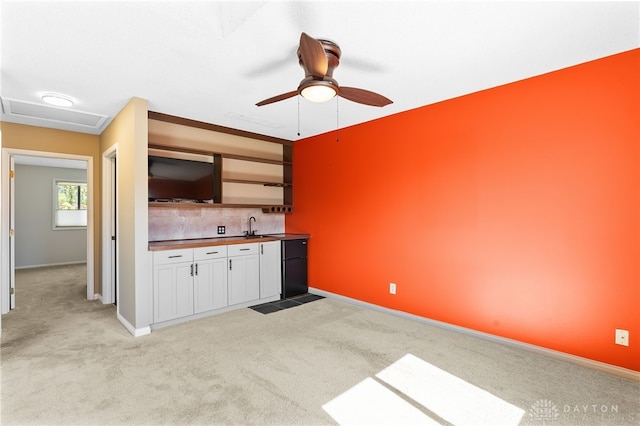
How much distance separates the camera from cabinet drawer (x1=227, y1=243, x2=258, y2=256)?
163 inches

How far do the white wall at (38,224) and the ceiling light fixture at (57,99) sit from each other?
5.33 m

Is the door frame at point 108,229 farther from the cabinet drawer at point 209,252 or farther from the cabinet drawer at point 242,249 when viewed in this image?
the cabinet drawer at point 242,249

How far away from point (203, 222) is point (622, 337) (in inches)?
182

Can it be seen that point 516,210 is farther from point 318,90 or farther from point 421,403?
point 318,90

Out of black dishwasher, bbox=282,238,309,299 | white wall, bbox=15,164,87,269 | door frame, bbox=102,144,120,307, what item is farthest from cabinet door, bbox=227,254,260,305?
white wall, bbox=15,164,87,269

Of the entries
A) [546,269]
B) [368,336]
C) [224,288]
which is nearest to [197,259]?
[224,288]

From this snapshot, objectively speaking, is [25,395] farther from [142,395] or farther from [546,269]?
[546,269]

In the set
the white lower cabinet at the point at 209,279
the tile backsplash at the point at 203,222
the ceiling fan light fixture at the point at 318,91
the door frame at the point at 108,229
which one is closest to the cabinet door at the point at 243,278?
the white lower cabinet at the point at 209,279

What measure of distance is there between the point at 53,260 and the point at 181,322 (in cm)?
607

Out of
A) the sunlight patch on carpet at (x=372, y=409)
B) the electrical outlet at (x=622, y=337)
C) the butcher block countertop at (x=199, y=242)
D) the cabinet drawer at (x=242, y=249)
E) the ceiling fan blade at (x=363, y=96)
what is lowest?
Result: the sunlight patch on carpet at (x=372, y=409)

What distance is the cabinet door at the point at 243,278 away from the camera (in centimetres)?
415

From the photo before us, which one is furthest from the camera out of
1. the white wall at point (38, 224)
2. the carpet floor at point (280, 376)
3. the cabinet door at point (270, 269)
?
the white wall at point (38, 224)

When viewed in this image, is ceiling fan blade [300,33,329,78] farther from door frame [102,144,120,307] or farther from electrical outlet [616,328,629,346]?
door frame [102,144,120,307]

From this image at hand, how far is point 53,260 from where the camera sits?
751cm
